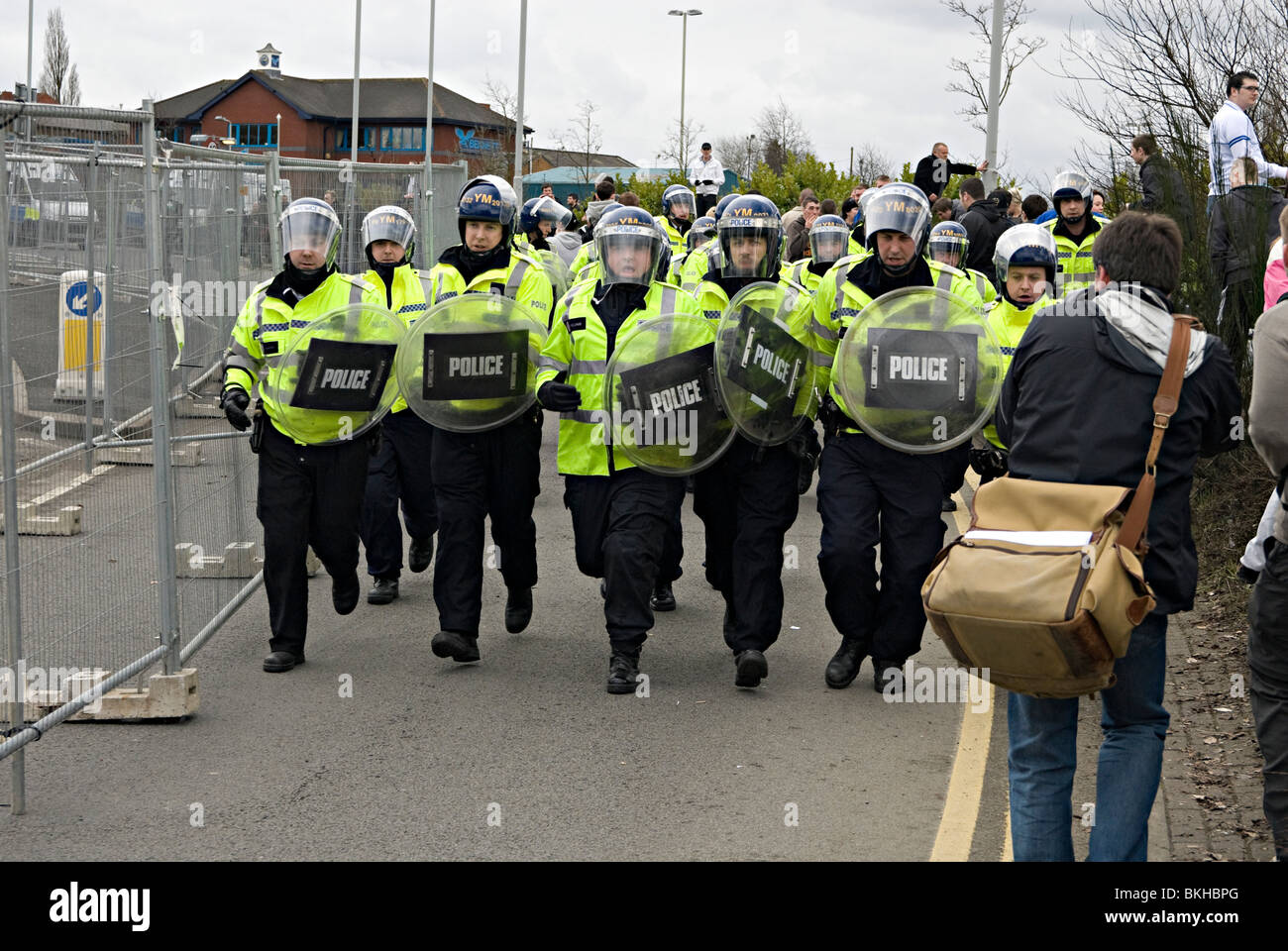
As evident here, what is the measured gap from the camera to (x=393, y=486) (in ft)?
30.2

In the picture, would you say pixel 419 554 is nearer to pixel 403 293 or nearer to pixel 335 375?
pixel 403 293

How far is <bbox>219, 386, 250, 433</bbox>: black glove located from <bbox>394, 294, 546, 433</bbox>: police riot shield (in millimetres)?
746

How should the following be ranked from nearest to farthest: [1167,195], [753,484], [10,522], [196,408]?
[10,522]
[753,484]
[196,408]
[1167,195]

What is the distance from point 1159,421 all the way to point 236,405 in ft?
14.9

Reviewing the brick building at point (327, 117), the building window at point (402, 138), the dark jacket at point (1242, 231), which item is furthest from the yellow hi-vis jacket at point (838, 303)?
the building window at point (402, 138)

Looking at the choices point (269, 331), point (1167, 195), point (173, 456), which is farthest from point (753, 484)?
point (1167, 195)

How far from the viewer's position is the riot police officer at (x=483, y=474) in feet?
25.1

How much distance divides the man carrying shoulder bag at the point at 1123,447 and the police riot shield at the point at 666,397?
2.74 meters

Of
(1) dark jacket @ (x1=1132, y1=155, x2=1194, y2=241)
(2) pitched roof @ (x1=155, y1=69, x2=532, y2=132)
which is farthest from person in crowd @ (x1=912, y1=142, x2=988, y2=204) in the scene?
(2) pitched roof @ (x1=155, y1=69, x2=532, y2=132)

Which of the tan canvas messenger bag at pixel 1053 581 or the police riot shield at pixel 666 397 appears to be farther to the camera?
the police riot shield at pixel 666 397

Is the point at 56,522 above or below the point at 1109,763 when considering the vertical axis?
below

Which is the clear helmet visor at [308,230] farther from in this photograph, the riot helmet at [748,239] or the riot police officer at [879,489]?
the riot police officer at [879,489]
